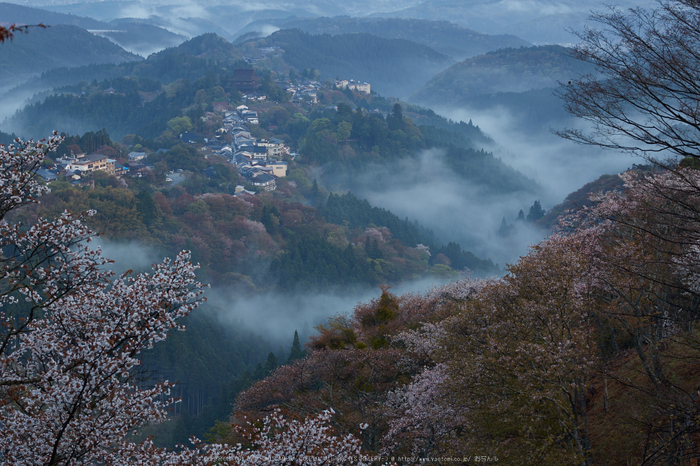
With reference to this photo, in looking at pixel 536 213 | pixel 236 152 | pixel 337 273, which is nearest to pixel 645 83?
pixel 337 273

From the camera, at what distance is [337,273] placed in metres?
71.4

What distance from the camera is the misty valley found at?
22.7 ft

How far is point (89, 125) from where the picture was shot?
130875 mm

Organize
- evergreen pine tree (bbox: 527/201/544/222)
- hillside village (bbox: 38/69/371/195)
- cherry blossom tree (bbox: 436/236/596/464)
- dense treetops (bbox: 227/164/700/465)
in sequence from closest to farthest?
dense treetops (bbox: 227/164/700/465) < cherry blossom tree (bbox: 436/236/596/464) < hillside village (bbox: 38/69/371/195) < evergreen pine tree (bbox: 527/201/544/222)


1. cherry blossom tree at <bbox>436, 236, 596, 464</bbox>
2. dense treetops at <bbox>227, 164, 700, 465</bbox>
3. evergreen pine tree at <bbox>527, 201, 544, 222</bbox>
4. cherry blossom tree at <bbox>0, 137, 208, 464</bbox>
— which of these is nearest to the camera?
cherry blossom tree at <bbox>0, 137, 208, 464</bbox>

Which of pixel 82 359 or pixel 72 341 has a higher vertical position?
pixel 82 359

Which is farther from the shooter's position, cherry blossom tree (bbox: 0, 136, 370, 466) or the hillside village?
the hillside village

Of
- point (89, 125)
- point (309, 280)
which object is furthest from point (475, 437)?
point (89, 125)

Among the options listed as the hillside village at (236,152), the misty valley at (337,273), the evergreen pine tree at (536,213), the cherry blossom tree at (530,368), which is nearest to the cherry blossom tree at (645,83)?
the misty valley at (337,273)

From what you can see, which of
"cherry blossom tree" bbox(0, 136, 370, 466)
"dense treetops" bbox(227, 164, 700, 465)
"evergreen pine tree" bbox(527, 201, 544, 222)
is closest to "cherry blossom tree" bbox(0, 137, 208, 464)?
"cherry blossom tree" bbox(0, 136, 370, 466)

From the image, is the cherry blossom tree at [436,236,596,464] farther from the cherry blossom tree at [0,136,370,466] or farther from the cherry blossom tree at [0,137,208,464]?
the cherry blossom tree at [0,137,208,464]

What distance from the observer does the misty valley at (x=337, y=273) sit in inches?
272

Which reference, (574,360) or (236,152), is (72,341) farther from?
(236,152)

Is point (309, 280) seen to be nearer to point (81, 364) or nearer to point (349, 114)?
point (81, 364)
